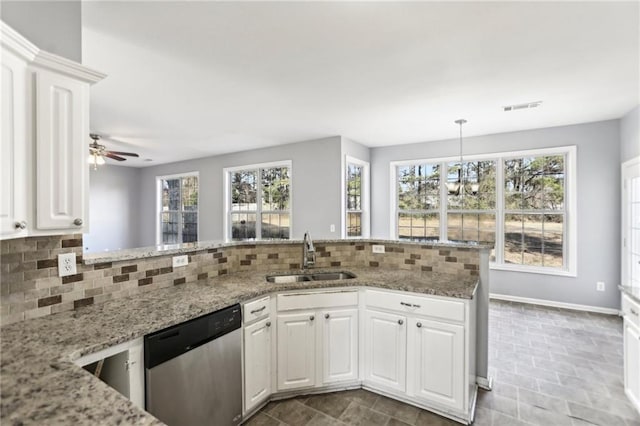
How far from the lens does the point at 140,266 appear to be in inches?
79.7

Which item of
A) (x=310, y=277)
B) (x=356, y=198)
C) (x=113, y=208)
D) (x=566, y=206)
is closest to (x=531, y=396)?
(x=310, y=277)

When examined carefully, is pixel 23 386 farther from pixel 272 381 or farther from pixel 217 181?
pixel 217 181

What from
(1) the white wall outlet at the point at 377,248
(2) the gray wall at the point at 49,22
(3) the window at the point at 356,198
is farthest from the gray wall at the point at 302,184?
(2) the gray wall at the point at 49,22

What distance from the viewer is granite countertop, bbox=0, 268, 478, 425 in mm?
825

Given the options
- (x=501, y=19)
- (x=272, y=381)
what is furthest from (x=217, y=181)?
(x=501, y=19)

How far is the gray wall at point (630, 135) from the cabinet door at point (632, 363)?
2.59 m

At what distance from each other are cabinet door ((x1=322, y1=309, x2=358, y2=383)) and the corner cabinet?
1.68 metres

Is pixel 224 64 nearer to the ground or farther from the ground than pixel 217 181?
farther from the ground

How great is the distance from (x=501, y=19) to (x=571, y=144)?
135 inches

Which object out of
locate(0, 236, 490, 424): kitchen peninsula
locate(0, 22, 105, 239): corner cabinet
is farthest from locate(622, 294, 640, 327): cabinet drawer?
locate(0, 22, 105, 239): corner cabinet

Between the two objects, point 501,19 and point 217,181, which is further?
point 217,181

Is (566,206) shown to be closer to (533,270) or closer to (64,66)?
(533,270)

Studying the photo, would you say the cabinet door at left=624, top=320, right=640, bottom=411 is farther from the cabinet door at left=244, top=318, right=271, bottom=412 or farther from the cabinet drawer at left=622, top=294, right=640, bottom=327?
the cabinet door at left=244, top=318, right=271, bottom=412

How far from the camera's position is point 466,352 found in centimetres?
198
